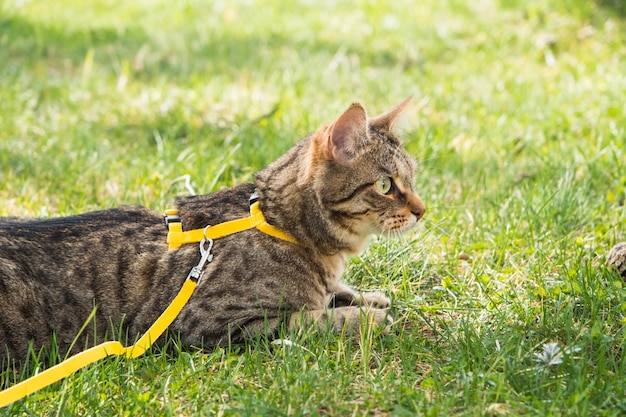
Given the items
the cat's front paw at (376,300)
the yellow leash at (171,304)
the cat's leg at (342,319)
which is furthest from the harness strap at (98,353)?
the cat's front paw at (376,300)

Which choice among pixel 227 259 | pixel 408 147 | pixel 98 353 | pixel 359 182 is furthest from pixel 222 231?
pixel 408 147

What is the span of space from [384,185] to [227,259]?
67 cm

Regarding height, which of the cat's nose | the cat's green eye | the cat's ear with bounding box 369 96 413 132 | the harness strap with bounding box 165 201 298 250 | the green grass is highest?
the cat's ear with bounding box 369 96 413 132

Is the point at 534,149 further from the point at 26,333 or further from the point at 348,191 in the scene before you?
the point at 26,333

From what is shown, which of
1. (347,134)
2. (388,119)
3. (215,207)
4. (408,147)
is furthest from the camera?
(408,147)

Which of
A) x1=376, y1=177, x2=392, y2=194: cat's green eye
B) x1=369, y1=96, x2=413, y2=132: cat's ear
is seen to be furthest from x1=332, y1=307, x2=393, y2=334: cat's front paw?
x1=369, y1=96, x2=413, y2=132: cat's ear

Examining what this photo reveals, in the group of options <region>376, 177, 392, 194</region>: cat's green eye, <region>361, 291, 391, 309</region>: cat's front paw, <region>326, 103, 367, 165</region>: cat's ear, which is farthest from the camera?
<region>361, 291, 391, 309</region>: cat's front paw

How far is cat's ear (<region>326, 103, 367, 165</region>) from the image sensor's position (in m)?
3.02

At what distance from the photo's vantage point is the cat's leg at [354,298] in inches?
128

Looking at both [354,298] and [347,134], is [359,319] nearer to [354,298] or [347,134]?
[354,298]

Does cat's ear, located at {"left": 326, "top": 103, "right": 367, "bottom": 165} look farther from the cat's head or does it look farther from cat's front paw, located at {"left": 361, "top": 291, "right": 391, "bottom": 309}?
cat's front paw, located at {"left": 361, "top": 291, "right": 391, "bottom": 309}

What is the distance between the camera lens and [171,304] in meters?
2.96

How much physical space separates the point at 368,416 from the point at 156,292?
103 cm

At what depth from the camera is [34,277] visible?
2.95 m
